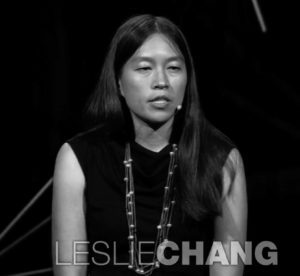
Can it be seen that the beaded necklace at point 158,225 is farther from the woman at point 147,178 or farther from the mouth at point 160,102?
the mouth at point 160,102

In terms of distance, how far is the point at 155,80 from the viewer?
135cm

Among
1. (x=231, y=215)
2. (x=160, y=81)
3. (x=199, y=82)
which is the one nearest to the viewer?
(x=160, y=81)

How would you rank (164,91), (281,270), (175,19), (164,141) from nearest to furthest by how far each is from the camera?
(164,91)
(164,141)
(281,270)
(175,19)

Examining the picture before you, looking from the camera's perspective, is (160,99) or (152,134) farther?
(152,134)

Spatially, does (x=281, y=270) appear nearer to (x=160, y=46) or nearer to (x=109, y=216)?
(x=109, y=216)

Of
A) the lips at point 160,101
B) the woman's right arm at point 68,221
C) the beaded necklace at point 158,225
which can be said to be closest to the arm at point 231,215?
the beaded necklace at point 158,225

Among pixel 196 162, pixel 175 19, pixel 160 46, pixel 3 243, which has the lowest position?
pixel 3 243

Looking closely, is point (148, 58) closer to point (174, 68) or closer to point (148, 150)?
point (174, 68)

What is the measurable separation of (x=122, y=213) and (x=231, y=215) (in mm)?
296

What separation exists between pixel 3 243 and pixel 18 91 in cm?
53

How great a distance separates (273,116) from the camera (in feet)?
5.98

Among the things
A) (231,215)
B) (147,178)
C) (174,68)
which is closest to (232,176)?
(231,215)

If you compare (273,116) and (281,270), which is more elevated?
(273,116)

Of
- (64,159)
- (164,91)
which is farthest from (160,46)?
(64,159)
